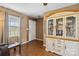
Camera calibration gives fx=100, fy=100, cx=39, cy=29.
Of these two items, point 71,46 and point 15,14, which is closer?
point 15,14

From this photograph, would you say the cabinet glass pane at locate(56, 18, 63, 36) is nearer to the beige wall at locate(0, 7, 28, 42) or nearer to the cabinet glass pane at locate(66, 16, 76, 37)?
the cabinet glass pane at locate(66, 16, 76, 37)

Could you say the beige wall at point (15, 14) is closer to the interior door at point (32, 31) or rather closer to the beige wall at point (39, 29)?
the interior door at point (32, 31)

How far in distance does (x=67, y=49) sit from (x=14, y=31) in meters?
0.91

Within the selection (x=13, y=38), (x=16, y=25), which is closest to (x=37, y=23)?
(x=16, y=25)

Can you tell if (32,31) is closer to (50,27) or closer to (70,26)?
(50,27)

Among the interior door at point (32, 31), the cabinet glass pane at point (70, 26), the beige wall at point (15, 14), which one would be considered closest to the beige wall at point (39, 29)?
the interior door at point (32, 31)

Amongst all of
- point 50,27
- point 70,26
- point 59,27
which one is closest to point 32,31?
point 50,27

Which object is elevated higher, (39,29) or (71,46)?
(39,29)

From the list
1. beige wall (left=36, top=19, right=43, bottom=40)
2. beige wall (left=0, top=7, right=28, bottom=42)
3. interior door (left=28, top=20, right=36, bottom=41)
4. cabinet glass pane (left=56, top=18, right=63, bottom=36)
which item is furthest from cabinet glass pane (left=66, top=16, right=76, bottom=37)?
beige wall (left=0, top=7, right=28, bottom=42)

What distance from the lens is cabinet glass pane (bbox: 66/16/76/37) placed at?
1.66 meters

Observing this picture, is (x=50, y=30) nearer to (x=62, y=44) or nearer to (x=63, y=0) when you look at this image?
(x=62, y=44)

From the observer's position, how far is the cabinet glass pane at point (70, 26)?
166cm

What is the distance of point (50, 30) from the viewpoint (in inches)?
69.1

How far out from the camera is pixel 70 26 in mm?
1685
